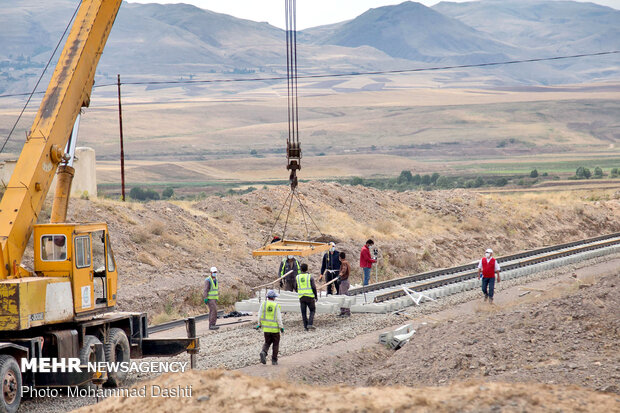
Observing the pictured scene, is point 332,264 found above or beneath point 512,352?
beneath

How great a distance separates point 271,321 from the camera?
15.2 m

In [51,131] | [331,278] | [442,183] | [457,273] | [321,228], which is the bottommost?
[442,183]

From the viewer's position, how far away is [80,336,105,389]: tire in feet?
44.5

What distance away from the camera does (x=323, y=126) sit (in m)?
180

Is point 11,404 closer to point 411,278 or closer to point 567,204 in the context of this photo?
point 411,278

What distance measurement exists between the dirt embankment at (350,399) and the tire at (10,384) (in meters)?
2.08

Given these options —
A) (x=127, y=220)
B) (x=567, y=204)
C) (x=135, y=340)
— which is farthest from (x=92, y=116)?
(x=135, y=340)

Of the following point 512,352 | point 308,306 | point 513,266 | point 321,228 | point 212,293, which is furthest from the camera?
point 321,228

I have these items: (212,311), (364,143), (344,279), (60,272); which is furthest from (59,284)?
(364,143)

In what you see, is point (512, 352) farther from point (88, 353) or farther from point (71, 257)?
point (71, 257)

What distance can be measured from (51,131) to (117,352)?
13.8 ft

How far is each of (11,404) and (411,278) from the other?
54.5 feet

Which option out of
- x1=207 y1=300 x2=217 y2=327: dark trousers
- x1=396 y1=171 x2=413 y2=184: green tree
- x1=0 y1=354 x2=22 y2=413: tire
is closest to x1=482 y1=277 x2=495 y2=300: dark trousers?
x1=207 y1=300 x2=217 y2=327: dark trousers

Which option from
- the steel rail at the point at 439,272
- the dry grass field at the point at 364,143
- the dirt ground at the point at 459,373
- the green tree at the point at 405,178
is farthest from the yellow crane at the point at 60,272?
the dry grass field at the point at 364,143
